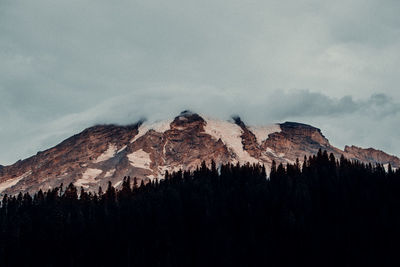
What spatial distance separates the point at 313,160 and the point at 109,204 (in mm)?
81141

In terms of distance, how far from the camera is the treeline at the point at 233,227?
410ft

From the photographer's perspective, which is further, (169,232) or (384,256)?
(169,232)

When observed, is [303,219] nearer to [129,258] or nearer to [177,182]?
[129,258]

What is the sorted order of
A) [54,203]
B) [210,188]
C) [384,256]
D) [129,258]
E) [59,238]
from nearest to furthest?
1. [384,256]
2. [129,258]
3. [59,238]
4. [210,188]
5. [54,203]

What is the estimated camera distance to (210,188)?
550ft

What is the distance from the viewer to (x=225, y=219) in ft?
469

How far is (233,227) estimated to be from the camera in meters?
139

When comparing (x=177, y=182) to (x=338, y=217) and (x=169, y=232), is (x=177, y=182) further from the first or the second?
(x=338, y=217)

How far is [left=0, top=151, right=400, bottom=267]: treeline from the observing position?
4916 inches

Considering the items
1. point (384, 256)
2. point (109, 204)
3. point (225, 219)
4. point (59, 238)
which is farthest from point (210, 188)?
point (384, 256)

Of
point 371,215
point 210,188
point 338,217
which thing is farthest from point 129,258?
point 371,215

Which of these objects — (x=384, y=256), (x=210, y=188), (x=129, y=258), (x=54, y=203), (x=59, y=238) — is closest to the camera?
(x=384, y=256)

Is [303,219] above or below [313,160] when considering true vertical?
below

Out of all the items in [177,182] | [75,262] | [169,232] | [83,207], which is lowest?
[75,262]
